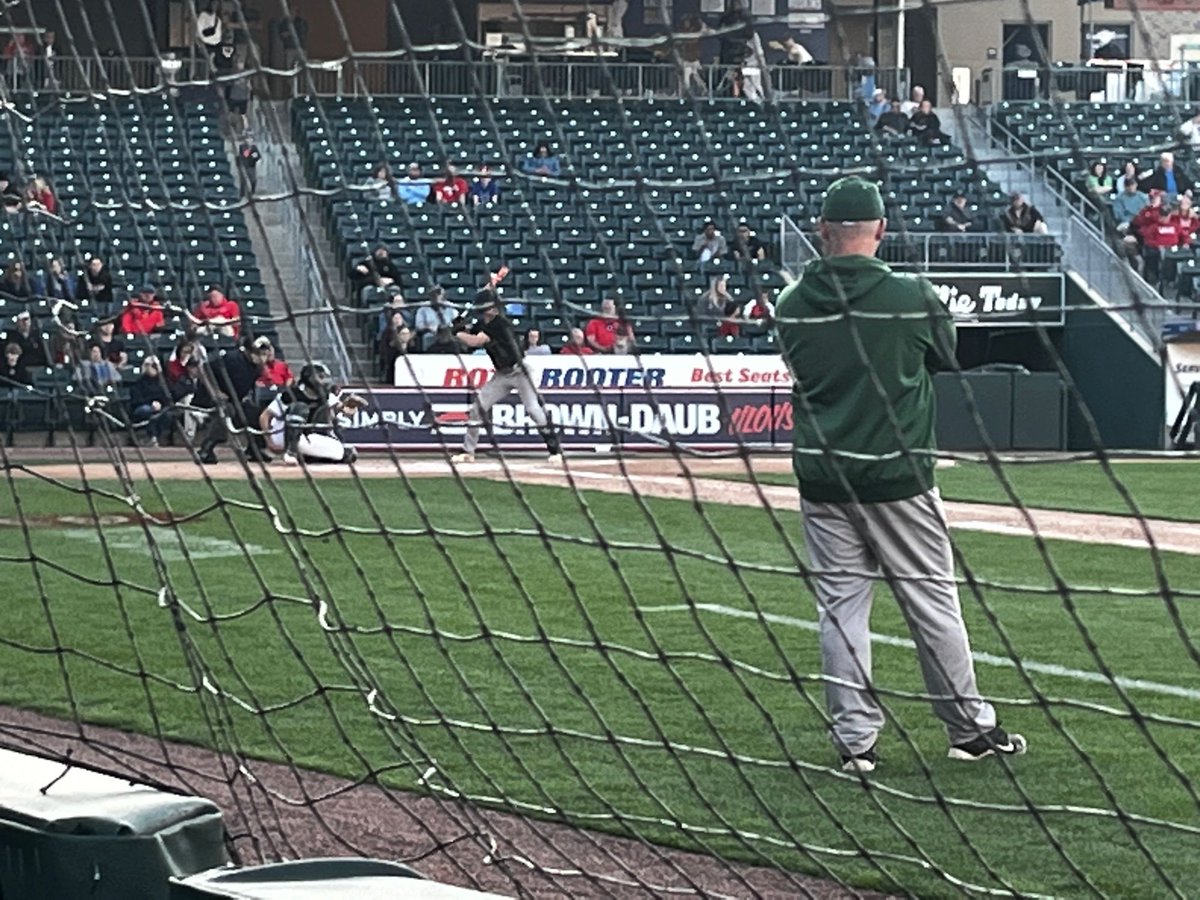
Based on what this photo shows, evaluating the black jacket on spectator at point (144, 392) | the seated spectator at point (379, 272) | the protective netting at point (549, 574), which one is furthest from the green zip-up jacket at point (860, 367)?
the black jacket on spectator at point (144, 392)

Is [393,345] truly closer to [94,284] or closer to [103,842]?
[94,284]

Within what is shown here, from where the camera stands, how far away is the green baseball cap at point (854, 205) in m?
6.63

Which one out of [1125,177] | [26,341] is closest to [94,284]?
[26,341]

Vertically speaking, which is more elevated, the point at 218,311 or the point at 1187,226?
the point at 218,311

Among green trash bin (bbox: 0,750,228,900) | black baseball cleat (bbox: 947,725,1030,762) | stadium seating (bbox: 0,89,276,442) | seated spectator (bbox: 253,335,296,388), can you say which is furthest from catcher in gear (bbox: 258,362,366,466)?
green trash bin (bbox: 0,750,228,900)

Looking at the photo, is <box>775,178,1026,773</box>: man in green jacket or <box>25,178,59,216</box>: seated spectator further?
<box>25,178,59,216</box>: seated spectator

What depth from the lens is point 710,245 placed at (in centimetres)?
2295

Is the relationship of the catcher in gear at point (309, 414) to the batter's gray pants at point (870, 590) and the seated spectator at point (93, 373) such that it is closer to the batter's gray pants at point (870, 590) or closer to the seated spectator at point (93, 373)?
the seated spectator at point (93, 373)

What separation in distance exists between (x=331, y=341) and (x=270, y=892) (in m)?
20.4

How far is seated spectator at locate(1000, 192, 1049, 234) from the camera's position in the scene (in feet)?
77.7

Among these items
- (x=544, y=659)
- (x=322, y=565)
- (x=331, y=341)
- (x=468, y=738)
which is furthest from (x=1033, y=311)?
(x=331, y=341)

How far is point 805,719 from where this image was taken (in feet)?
26.2

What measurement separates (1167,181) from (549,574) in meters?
15.1

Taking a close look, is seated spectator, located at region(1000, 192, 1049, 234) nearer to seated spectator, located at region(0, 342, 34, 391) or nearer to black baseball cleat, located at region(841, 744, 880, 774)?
seated spectator, located at region(0, 342, 34, 391)
